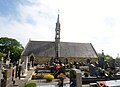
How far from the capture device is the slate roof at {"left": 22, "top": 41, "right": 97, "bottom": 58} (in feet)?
148

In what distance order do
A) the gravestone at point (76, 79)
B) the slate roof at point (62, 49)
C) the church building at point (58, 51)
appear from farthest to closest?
the slate roof at point (62, 49), the church building at point (58, 51), the gravestone at point (76, 79)

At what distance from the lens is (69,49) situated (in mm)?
47344

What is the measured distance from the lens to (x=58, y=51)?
4562 centimetres

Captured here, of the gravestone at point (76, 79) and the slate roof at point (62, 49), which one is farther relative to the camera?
the slate roof at point (62, 49)

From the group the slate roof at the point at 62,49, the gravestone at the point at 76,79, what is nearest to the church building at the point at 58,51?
the slate roof at the point at 62,49

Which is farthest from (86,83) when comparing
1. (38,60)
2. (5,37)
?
(5,37)

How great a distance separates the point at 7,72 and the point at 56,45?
111 ft

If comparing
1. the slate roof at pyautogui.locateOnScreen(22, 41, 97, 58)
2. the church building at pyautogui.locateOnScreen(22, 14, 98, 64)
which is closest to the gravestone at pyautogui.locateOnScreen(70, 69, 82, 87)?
the church building at pyautogui.locateOnScreen(22, 14, 98, 64)

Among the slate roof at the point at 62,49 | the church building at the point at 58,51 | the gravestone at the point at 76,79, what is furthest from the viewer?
the slate roof at the point at 62,49

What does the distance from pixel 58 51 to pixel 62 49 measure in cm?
150

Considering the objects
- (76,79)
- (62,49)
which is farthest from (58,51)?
(76,79)

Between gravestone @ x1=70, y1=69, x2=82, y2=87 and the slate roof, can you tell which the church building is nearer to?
the slate roof

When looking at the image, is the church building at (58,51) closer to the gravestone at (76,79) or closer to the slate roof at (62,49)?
the slate roof at (62,49)

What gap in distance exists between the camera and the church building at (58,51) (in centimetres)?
4400
